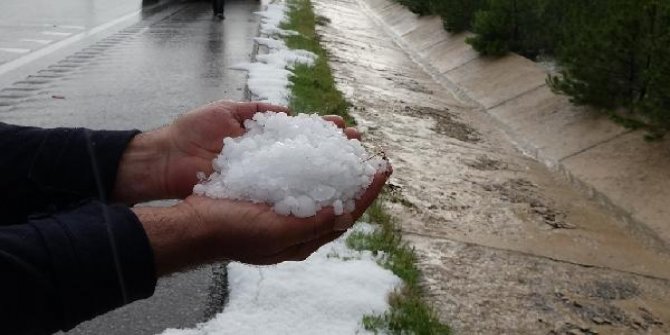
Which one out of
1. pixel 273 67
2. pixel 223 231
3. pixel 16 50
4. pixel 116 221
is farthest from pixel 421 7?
pixel 116 221

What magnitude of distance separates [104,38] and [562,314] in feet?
31.1

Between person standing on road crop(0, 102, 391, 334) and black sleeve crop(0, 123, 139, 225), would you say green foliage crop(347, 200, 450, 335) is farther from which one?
black sleeve crop(0, 123, 139, 225)

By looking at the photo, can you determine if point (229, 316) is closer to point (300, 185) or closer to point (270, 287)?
point (270, 287)

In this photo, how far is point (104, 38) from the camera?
1104 centimetres

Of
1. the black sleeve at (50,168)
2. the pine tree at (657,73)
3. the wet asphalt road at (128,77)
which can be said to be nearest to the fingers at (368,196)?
the black sleeve at (50,168)

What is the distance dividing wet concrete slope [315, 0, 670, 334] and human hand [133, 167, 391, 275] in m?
1.45

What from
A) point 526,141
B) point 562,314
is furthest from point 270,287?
point 526,141

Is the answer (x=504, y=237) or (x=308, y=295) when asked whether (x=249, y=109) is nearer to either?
(x=308, y=295)

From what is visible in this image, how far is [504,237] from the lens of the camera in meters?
4.54

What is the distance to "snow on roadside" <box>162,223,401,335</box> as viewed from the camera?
279cm

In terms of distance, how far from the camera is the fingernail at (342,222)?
2.01m

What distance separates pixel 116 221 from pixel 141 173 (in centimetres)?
78

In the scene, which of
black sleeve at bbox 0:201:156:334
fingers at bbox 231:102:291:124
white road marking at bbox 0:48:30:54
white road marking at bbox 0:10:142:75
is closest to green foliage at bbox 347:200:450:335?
fingers at bbox 231:102:291:124

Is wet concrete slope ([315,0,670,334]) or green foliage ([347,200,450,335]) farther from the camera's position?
wet concrete slope ([315,0,670,334])
